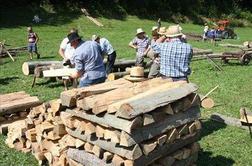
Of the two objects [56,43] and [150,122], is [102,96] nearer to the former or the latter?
[150,122]

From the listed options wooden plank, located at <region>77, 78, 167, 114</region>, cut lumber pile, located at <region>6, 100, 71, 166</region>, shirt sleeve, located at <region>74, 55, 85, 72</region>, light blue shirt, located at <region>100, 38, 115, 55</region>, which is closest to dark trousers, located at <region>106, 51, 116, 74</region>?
light blue shirt, located at <region>100, 38, 115, 55</region>

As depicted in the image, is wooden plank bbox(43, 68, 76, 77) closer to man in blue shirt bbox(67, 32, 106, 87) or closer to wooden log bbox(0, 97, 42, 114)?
wooden log bbox(0, 97, 42, 114)

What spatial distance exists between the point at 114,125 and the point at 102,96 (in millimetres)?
684

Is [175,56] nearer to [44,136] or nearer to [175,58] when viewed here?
[175,58]

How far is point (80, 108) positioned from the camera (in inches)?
283

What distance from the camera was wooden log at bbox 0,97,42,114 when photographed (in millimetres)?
10188

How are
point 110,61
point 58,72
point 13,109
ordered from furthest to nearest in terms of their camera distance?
point 110,61, point 58,72, point 13,109

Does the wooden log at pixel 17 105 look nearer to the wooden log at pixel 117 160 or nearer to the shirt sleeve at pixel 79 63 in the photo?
the shirt sleeve at pixel 79 63

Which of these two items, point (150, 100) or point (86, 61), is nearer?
point (150, 100)

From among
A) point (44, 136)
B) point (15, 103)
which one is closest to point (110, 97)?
point (44, 136)

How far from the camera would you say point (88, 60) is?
365 inches

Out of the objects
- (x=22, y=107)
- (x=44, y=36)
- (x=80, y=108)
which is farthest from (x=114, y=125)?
(x=44, y=36)

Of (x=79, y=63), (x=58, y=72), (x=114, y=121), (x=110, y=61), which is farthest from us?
(x=110, y=61)

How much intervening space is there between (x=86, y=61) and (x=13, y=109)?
227 cm
